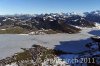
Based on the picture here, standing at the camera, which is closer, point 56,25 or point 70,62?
point 70,62

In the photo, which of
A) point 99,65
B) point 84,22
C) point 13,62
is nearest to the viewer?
point 99,65

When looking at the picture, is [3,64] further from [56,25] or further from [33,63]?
[56,25]

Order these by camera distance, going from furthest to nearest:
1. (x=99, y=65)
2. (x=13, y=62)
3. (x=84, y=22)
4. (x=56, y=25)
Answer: (x=84, y=22) → (x=56, y=25) → (x=13, y=62) → (x=99, y=65)

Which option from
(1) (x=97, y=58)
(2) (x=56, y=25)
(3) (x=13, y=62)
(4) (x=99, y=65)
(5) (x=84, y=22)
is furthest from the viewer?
(5) (x=84, y=22)

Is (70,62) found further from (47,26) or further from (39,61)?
(47,26)

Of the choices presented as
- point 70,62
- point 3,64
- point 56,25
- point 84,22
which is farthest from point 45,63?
point 84,22

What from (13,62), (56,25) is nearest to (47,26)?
(56,25)

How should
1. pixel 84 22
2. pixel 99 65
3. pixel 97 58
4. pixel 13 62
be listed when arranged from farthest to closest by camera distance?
pixel 84 22 < pixel 13 62 < pixel 97 58 < pixel 99 65

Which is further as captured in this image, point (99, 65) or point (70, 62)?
point (70, 62)
